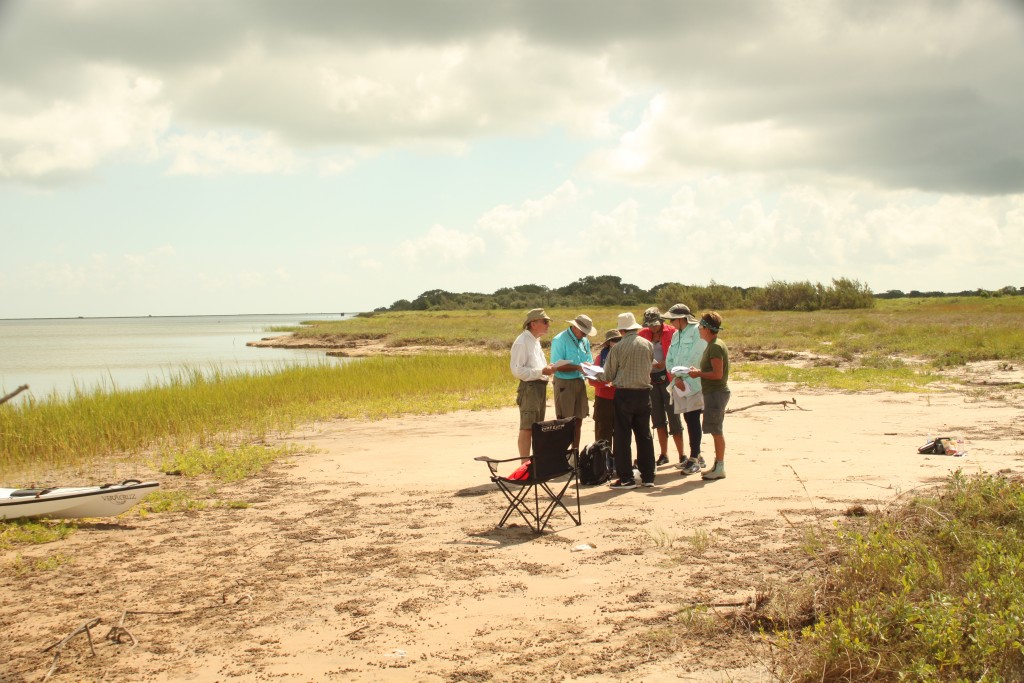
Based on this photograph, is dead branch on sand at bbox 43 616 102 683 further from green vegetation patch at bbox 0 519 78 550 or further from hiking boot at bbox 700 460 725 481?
hiking boot at bbox 700 460 725 481

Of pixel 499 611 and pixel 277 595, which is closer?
pixel 499 611

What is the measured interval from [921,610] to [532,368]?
5.07 metres

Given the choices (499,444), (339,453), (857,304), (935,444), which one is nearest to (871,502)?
(935,444)

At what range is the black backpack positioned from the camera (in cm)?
825

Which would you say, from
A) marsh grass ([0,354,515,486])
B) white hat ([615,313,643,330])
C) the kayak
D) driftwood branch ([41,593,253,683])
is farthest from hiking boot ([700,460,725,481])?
marsh grass ([0,354,515,486])

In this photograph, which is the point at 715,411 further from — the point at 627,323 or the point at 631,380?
the point at 627,323

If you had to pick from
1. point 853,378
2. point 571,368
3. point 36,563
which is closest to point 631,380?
point 571,368

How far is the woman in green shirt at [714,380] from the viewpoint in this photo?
8.27 meters

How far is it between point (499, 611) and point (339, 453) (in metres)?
6.98

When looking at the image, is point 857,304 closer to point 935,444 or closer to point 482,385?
point 482,385

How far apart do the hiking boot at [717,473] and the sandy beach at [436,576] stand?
225 millimetres

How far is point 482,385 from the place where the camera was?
64.8ft

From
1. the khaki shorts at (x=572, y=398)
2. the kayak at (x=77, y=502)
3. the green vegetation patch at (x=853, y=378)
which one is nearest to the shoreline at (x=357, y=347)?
the green vegetation patch at (x=853, y=378)

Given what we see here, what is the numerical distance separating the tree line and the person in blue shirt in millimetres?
60555
